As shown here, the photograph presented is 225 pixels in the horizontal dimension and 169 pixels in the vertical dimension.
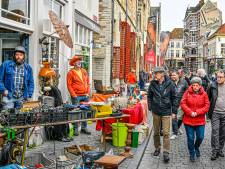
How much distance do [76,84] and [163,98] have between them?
2865 millimetres

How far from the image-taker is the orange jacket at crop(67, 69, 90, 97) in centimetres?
1056

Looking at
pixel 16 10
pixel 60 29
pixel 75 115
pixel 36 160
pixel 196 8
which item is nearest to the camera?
pixel 36 160

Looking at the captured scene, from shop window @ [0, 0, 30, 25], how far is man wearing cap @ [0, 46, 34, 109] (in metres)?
1.19

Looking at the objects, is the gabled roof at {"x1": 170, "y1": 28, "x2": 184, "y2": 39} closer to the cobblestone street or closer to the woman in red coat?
the cobblestone street

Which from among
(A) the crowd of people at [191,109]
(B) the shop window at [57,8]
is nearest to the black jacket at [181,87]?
(A) the crowd of people at [191,109]

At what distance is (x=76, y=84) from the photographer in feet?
35.0

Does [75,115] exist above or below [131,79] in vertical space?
below

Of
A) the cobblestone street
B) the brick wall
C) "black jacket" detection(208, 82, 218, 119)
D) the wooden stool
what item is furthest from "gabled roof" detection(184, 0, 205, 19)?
the wooden stool

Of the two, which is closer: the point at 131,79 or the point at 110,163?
the point at 110,163

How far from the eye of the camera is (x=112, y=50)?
64.7 feet

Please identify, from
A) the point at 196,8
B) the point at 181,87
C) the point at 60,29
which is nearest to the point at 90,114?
the point at 60,29

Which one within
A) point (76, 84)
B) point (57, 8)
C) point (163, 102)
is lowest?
point (163, 102)

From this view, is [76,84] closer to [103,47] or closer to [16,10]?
[16,10]

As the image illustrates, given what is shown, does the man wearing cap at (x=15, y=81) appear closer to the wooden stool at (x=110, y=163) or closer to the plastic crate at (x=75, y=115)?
the plastic crate at (x=75, y=115)
